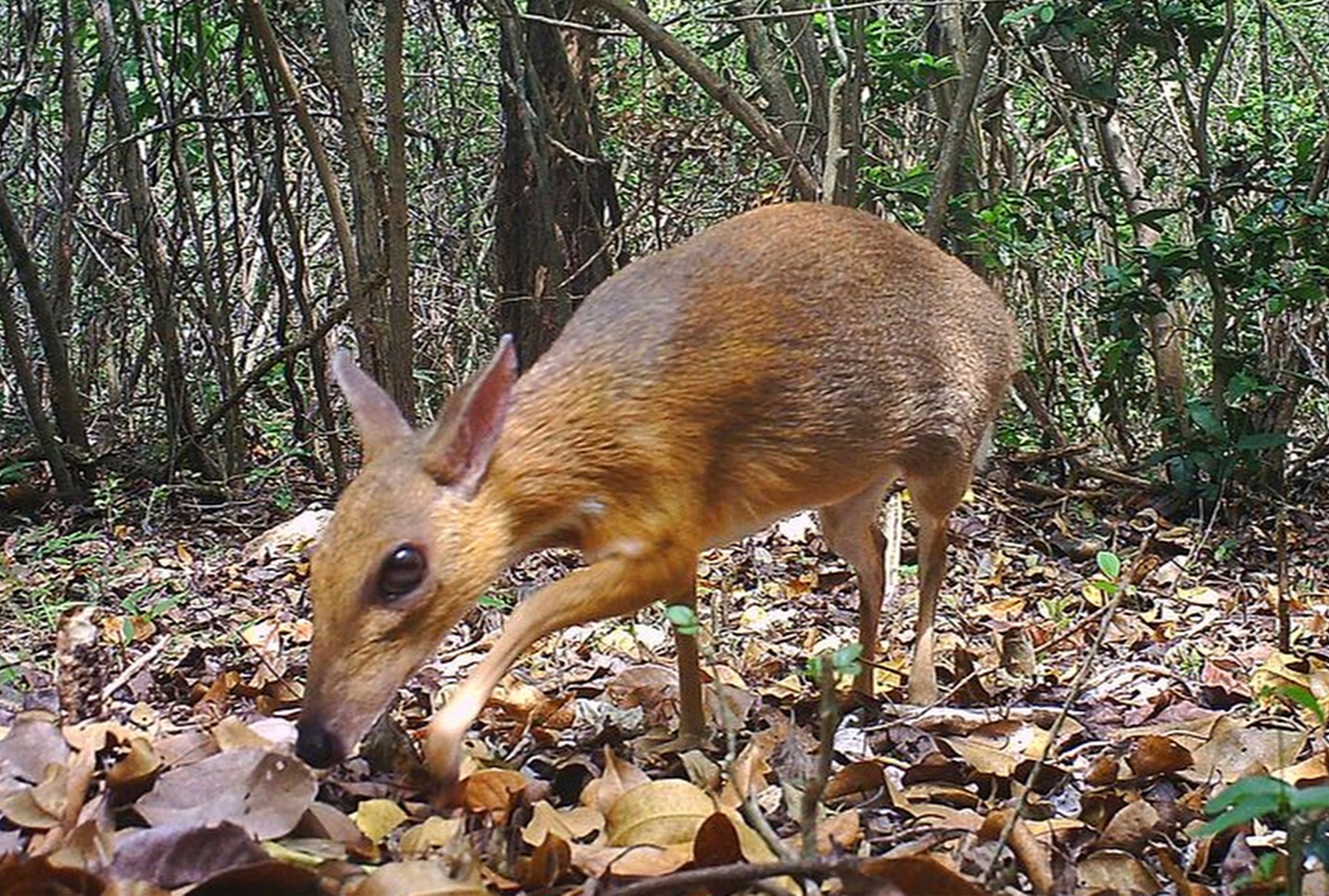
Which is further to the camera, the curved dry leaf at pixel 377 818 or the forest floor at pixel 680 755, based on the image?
the curved dry leaf at pixel 377 818

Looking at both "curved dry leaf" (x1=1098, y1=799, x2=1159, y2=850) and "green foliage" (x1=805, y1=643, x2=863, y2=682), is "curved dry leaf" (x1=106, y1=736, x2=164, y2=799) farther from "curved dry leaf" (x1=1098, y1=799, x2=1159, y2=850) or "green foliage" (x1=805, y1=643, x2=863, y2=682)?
"curved dry leaf" (x1=1098, y1=799, x2=1159, y2=850)

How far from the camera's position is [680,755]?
3.70m

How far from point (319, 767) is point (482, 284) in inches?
290

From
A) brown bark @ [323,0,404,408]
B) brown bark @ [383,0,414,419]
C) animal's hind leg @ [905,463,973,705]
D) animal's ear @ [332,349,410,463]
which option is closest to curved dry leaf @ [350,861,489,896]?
animal's ear @ [332,349,410,463]

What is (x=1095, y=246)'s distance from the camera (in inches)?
401

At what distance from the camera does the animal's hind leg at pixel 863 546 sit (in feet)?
16.5

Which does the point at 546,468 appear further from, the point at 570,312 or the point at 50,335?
the point at 50,335

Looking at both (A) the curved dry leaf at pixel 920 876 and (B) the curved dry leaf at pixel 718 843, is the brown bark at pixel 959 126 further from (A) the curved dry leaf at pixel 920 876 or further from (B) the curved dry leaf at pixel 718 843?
(A) the curved dry leaf at pixel 920 876

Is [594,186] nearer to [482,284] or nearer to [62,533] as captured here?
[482,284]

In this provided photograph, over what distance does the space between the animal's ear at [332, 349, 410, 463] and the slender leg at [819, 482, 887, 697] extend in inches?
68.8

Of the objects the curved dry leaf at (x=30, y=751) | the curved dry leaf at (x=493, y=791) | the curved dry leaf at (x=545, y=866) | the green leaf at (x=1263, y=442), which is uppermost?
the curved dry leaf at (x=30, y=751)

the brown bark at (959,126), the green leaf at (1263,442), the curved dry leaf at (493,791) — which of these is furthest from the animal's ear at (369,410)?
the green leaf at (1263,442)

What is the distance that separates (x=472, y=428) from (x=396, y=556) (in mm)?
370

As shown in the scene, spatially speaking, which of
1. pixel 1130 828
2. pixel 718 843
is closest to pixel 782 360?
pixel 1130 828
